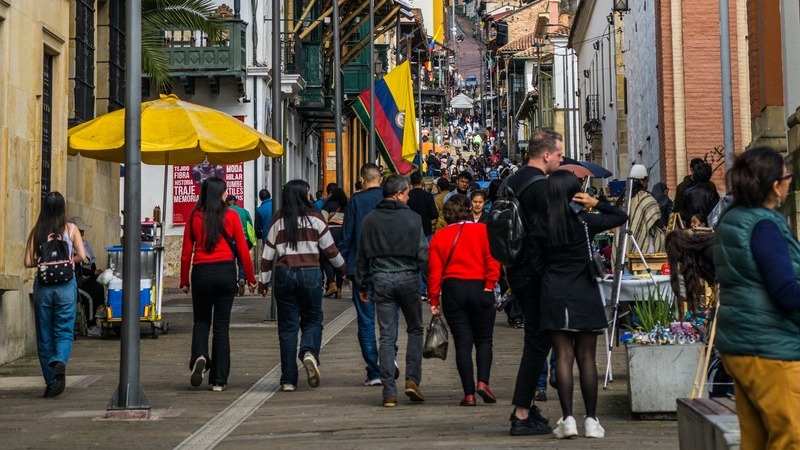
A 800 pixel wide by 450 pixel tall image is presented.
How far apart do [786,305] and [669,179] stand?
93.1ft

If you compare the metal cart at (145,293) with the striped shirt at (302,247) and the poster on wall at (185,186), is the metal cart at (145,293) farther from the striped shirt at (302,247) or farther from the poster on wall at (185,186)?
the poster on wall at (185,186)

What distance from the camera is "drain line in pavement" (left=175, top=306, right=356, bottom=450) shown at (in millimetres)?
10359

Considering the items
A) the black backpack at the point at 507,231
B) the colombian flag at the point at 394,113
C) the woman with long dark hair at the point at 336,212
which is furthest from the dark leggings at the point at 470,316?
the colombian flag at the point at 394,113

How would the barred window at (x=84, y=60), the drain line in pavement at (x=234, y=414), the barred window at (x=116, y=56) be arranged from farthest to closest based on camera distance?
the barred window at (x=116, y=56), the barred window at (x=84, y=60), the drain line in pavement at (x=234, y=414)

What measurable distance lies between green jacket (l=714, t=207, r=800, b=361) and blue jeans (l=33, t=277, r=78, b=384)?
7.70 meters

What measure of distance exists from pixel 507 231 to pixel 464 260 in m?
1.99

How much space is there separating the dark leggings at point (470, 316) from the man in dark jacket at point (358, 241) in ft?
4.23

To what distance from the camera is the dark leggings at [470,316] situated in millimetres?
12078

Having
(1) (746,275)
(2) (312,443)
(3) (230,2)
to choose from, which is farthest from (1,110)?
(3) (230,2)

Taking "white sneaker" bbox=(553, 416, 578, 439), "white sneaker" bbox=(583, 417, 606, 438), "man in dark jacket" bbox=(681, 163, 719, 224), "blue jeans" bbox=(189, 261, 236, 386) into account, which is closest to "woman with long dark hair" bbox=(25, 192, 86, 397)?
"blue jeans" bbox=(189, 261, 236, 386)

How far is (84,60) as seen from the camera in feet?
64.3

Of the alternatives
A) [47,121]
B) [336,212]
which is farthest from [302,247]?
[336,212]

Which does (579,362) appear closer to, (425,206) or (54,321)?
(54,321)

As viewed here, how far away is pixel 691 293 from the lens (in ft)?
34.7
